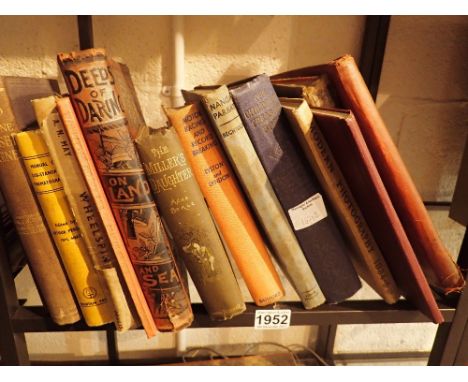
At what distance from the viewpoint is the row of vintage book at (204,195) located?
446 mm

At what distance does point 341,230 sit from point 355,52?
1.35 ft

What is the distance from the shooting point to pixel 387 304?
58 centimetres

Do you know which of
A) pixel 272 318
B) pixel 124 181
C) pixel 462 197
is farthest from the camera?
pixel 462 197

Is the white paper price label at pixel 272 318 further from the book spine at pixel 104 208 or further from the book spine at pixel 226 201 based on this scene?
the book spine at pixel 104 208

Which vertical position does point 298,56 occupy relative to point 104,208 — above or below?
above

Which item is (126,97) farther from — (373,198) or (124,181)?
(373,198)

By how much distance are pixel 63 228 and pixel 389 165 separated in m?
0.46

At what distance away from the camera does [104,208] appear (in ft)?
1.50

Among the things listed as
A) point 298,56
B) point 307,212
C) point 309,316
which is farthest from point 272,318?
point 298,56

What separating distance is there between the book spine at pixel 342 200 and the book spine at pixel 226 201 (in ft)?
0.38

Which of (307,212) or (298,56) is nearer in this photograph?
(307,212)

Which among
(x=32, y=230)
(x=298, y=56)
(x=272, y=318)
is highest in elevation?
(x=298, y=56)

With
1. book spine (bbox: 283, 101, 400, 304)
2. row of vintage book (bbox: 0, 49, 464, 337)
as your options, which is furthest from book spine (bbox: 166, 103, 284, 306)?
book spine (bbox: 283, 101, 400, 304)

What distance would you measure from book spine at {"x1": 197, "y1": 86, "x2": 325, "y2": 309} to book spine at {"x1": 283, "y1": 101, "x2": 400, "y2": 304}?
71 mm
